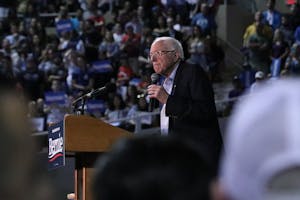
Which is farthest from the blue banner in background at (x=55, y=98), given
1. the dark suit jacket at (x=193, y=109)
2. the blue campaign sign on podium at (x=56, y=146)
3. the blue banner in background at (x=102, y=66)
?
the dark suit jacket at (x=193, y=109)

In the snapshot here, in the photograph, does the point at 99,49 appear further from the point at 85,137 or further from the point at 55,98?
the point at 85,137

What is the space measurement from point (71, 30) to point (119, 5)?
6.65ft

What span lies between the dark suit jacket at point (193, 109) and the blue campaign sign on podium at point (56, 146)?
845 millimetres

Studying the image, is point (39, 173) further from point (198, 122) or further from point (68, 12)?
point (68, 12)

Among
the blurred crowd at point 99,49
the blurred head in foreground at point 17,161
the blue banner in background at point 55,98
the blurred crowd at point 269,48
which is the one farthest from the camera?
the blue banner in background at point 55,98

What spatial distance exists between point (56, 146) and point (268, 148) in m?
4.99

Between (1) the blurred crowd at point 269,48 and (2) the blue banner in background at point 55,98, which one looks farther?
(2) the blue banner in background at point 55,98

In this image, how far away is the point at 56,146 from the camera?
6293 millimetres

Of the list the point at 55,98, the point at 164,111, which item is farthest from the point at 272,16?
the point at 164,111

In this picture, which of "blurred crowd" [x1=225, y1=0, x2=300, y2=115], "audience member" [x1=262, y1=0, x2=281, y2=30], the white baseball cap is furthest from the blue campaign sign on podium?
"audience member" [x1=262, y1=0, x2=281, y2=30]

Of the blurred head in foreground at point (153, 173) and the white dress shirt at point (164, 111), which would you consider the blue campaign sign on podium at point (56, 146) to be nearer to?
the white dress shirt at point (164, 111)

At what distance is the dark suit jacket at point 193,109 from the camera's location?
553 centimetres

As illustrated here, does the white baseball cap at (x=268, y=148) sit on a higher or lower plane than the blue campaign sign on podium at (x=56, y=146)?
higher

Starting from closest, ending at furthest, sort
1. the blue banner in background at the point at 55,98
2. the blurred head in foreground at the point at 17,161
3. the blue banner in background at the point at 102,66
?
the blurred head in foreground at the point at 17,161
the blue banner in background at the point at 55,98
the blue banner in background at the point at 102,66
